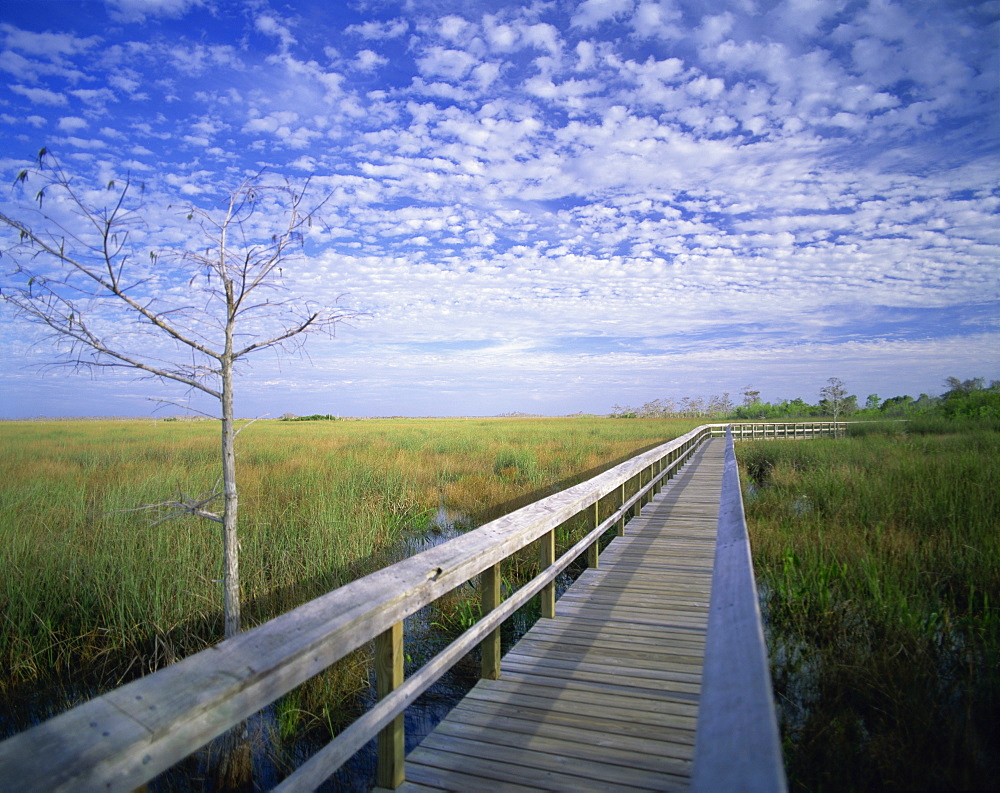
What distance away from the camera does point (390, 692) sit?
2.22 meters

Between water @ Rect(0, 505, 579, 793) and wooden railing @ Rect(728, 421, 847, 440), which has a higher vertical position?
wooden railing @ Rect(728, 421, 847, 440)

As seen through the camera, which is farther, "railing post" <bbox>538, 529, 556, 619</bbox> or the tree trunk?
"railing post" <bbox>538, 529, 556, 619</bbox>

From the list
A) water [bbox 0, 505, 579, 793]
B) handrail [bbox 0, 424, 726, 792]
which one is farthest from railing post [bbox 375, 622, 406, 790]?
water [bbox 0, 505, 579, 793]

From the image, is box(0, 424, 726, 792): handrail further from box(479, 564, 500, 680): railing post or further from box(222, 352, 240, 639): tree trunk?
box(222, 352, 240, 639): tree trunk

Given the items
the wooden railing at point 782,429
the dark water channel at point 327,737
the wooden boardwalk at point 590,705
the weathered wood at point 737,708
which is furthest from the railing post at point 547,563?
the wooden railing at point 782,429

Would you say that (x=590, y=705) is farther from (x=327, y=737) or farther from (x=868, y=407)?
(x=868, y=407)

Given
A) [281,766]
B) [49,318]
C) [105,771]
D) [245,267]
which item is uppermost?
[245,267]

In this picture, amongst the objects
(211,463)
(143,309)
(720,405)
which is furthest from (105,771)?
(720,405)

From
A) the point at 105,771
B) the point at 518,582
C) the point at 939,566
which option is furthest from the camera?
the point at 518,582

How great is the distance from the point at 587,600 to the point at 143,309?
4029 millimetres

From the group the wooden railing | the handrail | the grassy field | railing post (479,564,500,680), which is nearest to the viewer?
the handrail

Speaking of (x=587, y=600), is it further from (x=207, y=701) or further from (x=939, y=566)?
(x=939, y=566)

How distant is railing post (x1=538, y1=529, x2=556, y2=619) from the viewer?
430 centimetres

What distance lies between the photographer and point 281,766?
12.0 feet
